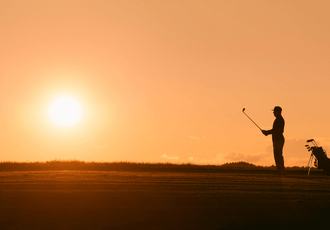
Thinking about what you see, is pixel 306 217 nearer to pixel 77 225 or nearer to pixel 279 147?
pixel 77 225

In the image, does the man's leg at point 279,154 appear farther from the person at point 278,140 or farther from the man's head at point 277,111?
the man's head at point 277,111

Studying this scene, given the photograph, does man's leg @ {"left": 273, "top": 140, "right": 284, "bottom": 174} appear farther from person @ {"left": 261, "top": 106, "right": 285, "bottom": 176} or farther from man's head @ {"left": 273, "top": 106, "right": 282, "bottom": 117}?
man's head @ {"left": 273, "top": 106, "right": 282, "bottom": 117}

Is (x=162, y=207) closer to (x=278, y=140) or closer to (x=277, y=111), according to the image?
(x=278, y=140)

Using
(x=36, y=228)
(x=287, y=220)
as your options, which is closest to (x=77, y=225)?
(x=36, y=228)

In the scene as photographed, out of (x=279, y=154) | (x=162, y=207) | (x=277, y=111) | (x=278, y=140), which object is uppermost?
(x=277, y=111)

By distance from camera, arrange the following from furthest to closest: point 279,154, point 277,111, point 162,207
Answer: point 277,111, point 279,154, point 162,207

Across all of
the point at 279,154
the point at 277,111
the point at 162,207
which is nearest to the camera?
the point at 162,207

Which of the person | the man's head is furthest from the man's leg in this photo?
the man's head

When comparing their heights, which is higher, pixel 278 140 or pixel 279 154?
pixel 278 140

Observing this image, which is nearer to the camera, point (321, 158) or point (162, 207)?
point (162, 207)

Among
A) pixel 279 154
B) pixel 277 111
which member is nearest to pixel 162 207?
pixel 279 154

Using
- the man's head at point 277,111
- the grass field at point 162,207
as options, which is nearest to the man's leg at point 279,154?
the man's head at point 277,111

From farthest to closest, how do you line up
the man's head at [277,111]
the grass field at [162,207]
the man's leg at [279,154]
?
the man's head at [277,111], the man's leg at [279,154], the grass field at [162,207]

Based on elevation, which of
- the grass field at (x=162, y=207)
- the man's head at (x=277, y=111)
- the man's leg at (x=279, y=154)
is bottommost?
the grass field at (x=162, y=207)
